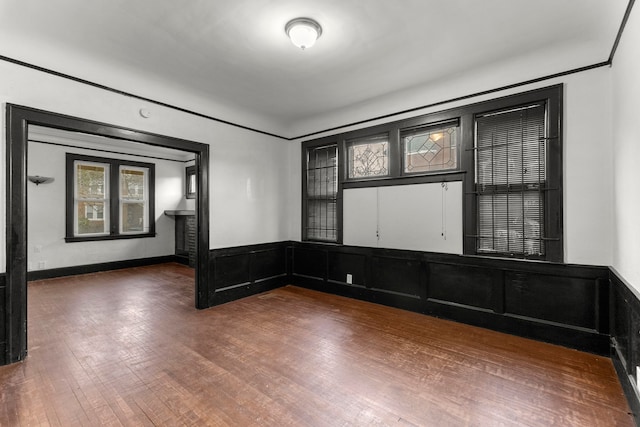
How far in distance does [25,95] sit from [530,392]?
15.8ft

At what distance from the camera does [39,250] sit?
19.2 ft

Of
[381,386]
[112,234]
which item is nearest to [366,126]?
[381,386]

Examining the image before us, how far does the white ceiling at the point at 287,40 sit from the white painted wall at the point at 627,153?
1.11 ft

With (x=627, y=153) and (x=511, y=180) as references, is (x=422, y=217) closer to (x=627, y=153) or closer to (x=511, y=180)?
(x=511, y=180)

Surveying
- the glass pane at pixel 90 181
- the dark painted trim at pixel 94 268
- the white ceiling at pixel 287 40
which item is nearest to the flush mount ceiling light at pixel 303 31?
the white ceiling at pixel 287 40

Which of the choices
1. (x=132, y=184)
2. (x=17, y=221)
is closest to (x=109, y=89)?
(x=17, y=221)

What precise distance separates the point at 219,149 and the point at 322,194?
1737mm

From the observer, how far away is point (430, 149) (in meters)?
3.92

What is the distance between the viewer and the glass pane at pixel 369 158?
4320mm

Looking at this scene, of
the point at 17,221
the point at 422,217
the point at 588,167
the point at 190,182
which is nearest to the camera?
the point at 17,221

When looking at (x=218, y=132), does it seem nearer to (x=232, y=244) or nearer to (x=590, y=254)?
(x=232, y=244)

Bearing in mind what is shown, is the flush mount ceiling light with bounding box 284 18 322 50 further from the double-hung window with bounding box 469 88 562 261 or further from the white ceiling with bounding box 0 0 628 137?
the double-hung window with bounding box 469 88 562 261

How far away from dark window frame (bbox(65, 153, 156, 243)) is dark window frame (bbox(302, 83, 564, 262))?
4705 millimetres

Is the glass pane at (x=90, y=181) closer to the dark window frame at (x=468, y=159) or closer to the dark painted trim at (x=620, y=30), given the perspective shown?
the dark window frame at (x=468, y=159)
